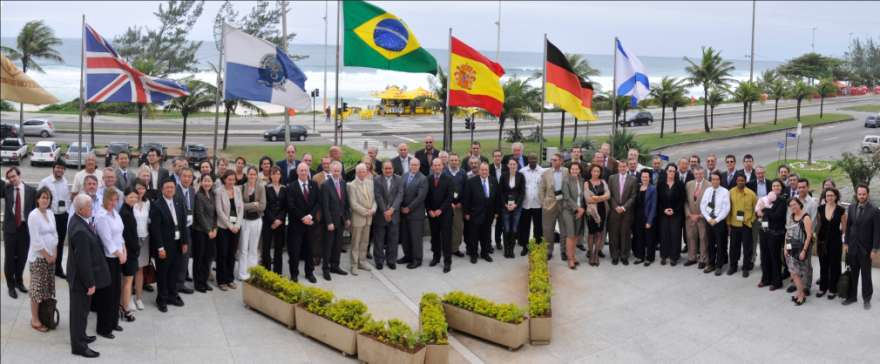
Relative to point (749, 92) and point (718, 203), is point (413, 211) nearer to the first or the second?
point (718, 203)

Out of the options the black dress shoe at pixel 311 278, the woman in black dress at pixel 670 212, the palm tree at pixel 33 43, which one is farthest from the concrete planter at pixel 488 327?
the palm tree at pixel 33 43

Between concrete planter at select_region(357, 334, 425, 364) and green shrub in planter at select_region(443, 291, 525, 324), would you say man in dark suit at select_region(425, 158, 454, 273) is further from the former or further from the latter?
concrete planter at select_region(357, 334, 425, 364)

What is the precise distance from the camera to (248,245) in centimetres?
1142

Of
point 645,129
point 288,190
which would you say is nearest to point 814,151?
point 645,129

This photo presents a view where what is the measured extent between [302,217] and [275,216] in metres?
0.38

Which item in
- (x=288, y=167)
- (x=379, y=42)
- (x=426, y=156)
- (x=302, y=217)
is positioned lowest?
(x=302, y=217)

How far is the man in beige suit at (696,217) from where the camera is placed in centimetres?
1276

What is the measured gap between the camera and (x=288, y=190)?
11531 millimetres

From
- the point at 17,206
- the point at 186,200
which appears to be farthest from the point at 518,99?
the point at 17,206

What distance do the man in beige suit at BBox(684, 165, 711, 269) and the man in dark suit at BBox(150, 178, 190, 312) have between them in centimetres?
760

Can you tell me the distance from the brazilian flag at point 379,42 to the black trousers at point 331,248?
10.8 ft

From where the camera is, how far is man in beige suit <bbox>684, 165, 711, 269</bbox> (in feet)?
41.9

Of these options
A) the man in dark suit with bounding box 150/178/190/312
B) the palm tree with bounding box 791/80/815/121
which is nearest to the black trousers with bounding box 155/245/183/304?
the man in dark suit with bounding box 150/178/190/312

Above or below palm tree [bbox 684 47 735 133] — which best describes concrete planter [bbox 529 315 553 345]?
below
